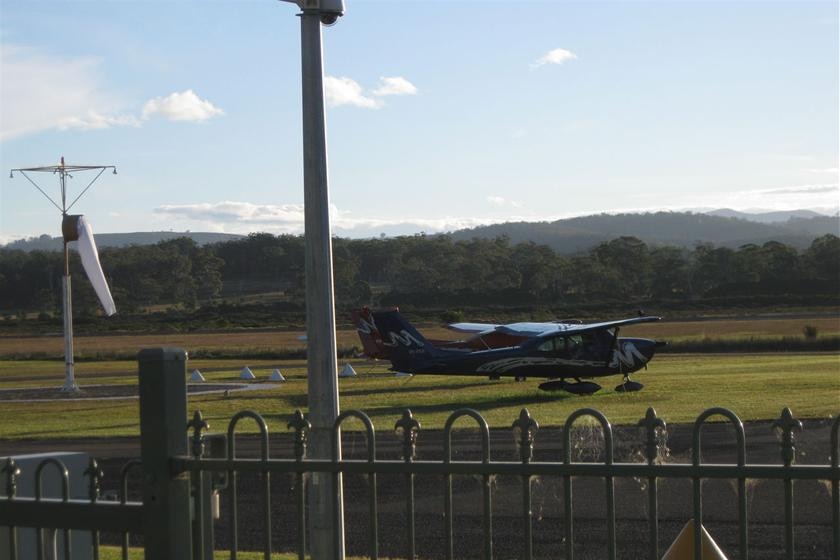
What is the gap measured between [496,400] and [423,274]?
296 feet

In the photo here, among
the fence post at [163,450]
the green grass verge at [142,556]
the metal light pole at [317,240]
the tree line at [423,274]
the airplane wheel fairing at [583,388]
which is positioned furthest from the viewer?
the tree line at [423,274]

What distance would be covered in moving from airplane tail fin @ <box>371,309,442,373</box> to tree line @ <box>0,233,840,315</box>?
6423 cm

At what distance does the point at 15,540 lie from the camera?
4.46m

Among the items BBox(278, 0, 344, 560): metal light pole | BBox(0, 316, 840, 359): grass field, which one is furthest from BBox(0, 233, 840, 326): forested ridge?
BBox(278, 0, 344, 560): metal light pole

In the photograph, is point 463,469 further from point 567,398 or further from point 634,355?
point 634,355

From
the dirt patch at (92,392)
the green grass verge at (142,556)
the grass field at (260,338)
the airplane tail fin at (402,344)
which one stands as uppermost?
the airplane tail fin at (402,344)

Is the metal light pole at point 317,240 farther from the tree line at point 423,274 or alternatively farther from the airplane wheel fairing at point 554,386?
the tree line at point 423,274

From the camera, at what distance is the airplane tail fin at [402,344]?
28203 millimetres

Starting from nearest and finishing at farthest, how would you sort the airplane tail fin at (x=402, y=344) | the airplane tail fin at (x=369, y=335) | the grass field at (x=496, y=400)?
the grass field at (x=496, y=400) < the airplane tail fin at (x=402, y=344) < the airplane tail fin at (x=369, y=335)

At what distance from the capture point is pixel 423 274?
377 feet

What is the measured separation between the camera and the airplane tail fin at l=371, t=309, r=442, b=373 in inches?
1110

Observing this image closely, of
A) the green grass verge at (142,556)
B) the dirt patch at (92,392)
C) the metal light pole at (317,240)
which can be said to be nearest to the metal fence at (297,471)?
the metal light pole at (317,240)

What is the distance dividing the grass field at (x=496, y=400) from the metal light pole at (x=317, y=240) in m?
13.5

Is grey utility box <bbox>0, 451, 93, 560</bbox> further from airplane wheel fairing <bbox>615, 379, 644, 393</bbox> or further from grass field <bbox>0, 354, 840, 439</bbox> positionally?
airplane wheel fairing <bbox>615, 379, 644, 393</bbox>
